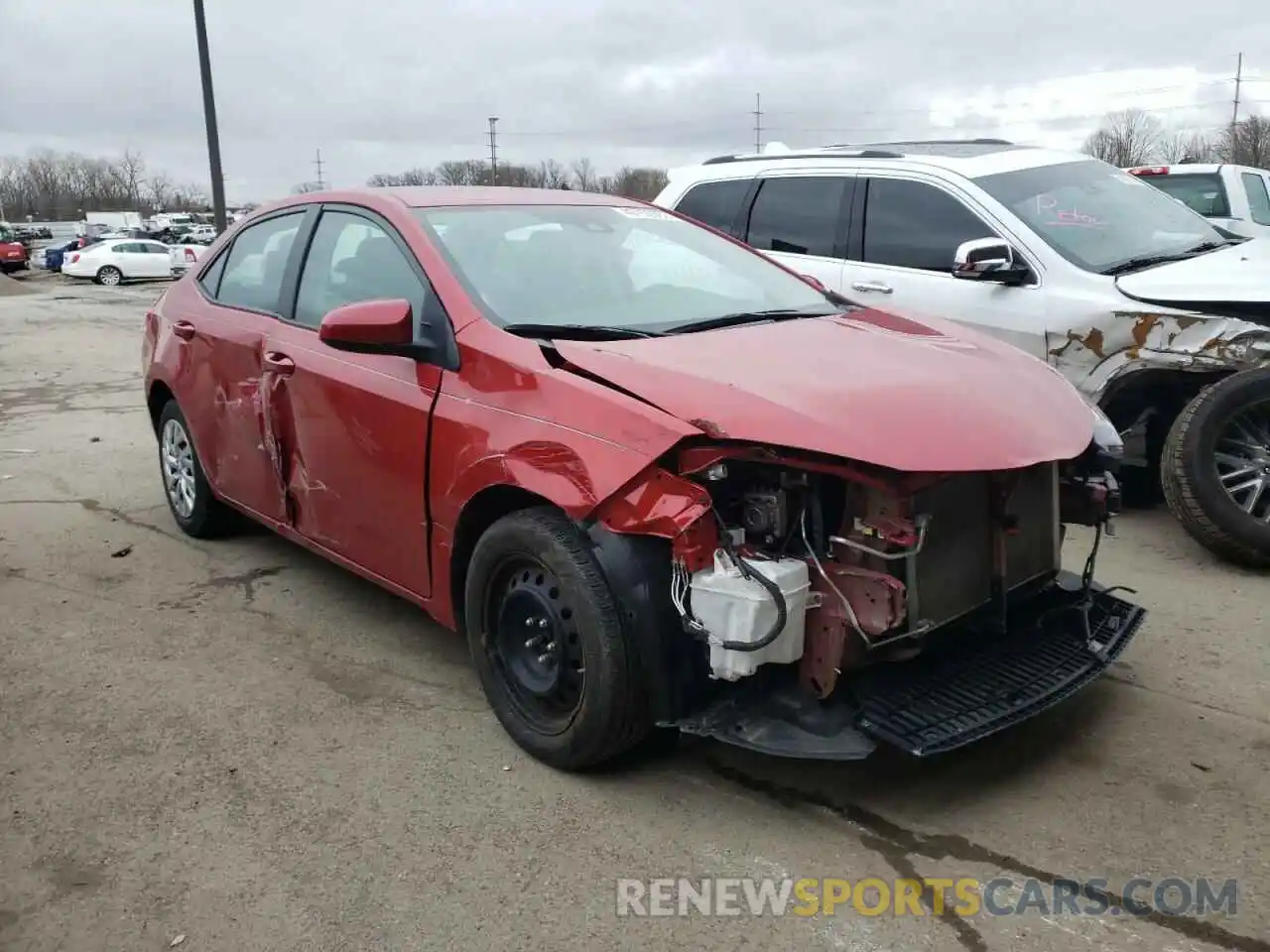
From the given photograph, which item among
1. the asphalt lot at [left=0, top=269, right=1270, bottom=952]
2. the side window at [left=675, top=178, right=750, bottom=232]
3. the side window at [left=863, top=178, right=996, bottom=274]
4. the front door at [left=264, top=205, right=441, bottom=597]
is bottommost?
the asphalt lot at [left=0, top=269, right=1270, bottom=952]

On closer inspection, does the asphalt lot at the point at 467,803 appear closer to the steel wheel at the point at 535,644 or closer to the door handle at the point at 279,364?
the steel wheel at the point at 535,644

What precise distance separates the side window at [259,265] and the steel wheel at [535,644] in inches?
73.6

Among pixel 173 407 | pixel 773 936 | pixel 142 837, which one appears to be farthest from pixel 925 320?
pixel 173 407

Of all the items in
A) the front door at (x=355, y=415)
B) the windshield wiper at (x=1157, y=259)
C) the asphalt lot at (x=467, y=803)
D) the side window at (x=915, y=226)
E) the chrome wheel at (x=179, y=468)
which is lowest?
the asphalt lot at (x=467, y=803)

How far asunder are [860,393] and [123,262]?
33946mm

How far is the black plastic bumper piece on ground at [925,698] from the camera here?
2797mm

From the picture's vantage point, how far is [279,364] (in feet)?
13.8

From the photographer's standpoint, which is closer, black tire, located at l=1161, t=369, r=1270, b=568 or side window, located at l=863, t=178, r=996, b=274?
black tire, located at l=1161, t=369, r=1270, b=568

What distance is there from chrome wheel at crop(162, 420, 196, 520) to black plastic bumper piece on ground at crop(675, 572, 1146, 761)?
11.5ft

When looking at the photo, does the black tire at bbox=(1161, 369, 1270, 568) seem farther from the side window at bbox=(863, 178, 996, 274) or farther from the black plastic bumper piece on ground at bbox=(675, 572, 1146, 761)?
the black plastic bumper piece on ground at bbox=(675, 572, 1146, 761)

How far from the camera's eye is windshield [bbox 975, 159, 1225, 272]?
5738 mm

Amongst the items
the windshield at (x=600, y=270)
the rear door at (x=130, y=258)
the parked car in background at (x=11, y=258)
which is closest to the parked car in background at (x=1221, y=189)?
the windshield at (x=600, y=270)

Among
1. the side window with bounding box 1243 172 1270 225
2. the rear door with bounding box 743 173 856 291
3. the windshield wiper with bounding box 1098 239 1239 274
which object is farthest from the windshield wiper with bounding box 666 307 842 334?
the side window with bounding box 1243 172 1270 225

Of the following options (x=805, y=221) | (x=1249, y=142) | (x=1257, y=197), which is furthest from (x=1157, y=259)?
(x=1249, y=142)
